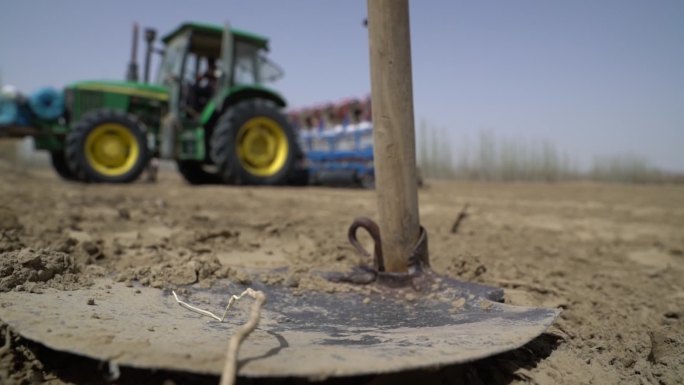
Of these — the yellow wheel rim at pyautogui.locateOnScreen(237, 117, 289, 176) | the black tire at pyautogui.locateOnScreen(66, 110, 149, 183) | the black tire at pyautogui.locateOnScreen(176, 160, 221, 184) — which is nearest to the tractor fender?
the yellow wheel rim at pyautogui.locateOnScreen(237, 117, 289, 176)

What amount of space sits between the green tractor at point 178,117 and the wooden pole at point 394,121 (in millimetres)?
A: 5391

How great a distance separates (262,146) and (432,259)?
534cm

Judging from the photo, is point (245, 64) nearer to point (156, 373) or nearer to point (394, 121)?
point (394, 121)

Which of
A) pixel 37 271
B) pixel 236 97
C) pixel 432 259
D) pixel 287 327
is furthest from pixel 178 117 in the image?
pixel 287 327

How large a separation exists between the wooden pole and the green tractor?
539 cm

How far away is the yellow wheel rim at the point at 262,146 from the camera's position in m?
7.46

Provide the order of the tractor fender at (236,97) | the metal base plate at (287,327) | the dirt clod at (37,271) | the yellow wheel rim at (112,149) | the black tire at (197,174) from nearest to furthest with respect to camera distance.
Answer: the metal base plate at (287,327)
the dirt clod at (37,271)
the yellow wheel rim at (112,149)
the tractor fender at (236,97)
the black tire at (197,174)

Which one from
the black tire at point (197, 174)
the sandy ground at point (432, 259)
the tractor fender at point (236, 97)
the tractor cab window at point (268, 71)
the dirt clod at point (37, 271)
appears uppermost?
the tractor cab window at point (268, 71)

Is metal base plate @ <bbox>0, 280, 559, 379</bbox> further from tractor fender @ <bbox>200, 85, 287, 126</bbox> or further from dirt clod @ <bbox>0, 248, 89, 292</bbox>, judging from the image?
tractor fender @ <bbox>200, 85, 287, 126</bbox>

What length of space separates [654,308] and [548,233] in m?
2.17

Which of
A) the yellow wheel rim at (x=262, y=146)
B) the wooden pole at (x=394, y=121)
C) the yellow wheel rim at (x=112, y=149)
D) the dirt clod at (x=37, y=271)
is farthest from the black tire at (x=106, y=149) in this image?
the wooden pole at (x=394, y=121)

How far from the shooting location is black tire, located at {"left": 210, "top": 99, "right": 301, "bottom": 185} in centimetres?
705

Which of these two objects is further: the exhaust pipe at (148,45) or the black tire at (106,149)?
the exhaust pipe at (148,45)

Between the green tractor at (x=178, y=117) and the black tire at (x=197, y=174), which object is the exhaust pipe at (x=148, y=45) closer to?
the green tractor at (x=178, y=117)
